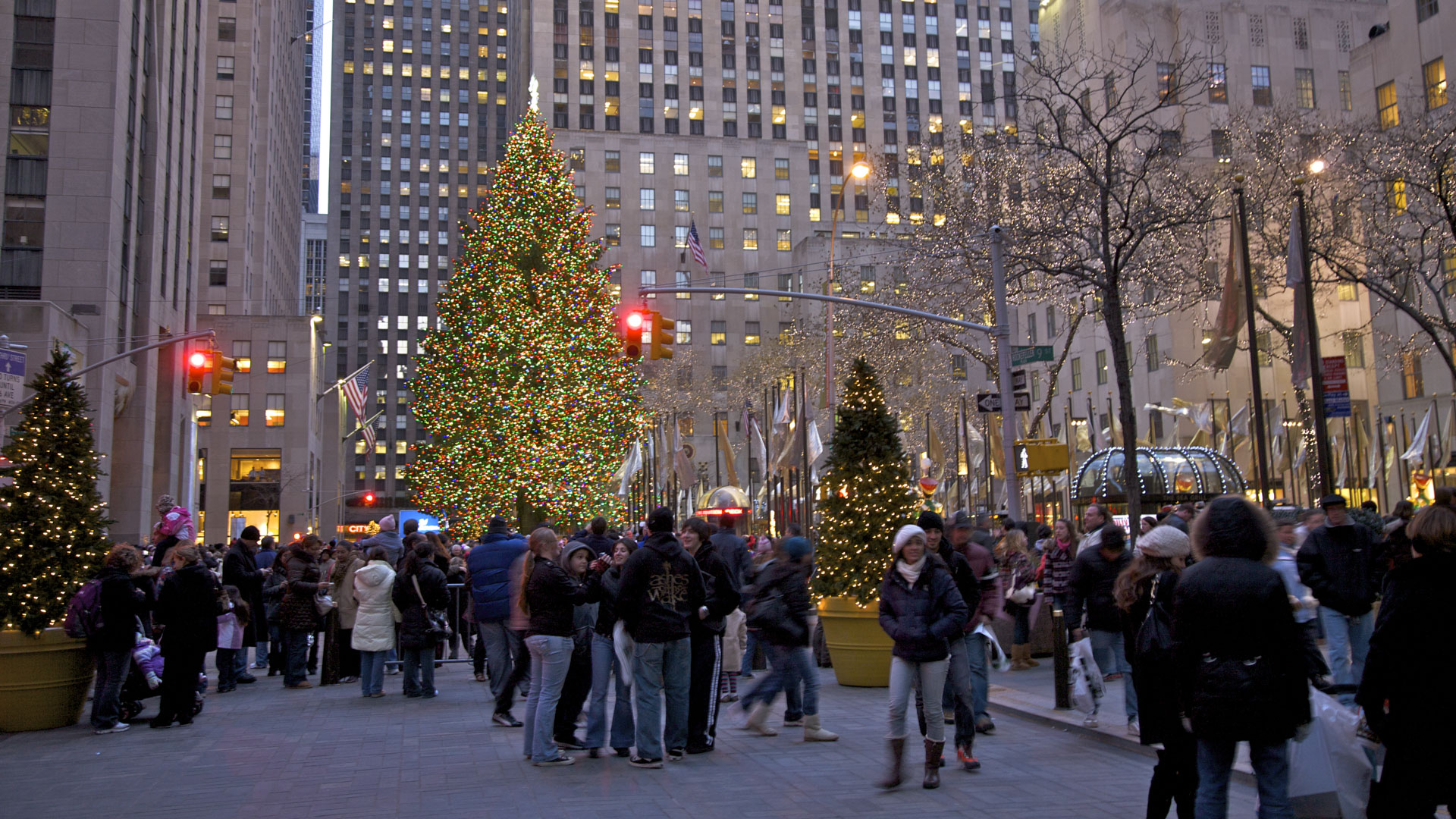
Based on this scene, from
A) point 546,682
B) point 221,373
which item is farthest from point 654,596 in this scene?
point 221,373

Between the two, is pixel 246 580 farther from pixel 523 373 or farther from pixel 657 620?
pixel 523 373

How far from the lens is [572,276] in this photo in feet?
118

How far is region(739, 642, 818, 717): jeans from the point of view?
9961mm

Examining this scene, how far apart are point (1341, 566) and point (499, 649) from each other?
8.10 meters

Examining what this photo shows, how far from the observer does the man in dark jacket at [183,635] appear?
1174 cm

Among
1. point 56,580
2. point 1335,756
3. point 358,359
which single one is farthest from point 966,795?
point 358,359

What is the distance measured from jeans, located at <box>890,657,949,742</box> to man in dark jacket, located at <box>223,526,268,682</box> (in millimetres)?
9836

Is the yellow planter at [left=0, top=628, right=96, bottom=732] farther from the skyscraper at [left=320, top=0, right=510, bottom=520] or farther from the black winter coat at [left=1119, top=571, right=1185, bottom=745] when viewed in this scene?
the skyscraper at [left=320, top=0, right=510, bottom=520]

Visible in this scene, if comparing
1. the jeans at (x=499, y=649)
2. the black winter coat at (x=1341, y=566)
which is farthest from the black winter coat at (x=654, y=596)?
the black winter coat at (x=1341, y=566)

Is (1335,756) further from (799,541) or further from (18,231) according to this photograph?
(18,231)

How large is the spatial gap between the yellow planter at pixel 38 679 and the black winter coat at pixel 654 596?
644 cm

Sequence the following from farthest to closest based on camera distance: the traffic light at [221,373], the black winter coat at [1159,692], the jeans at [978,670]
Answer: the traffic light at [221,373] < the jeans at [978,670] < the black winter coat at [1159,692]

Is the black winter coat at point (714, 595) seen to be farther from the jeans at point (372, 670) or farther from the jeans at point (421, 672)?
the jeans at point (372, 670)

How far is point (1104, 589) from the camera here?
31.7 feet
